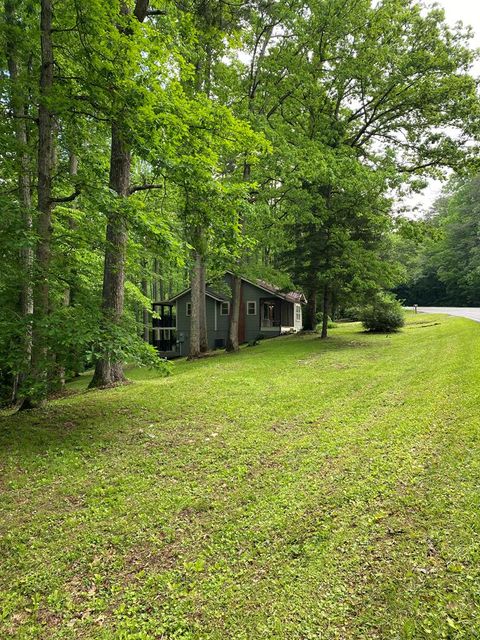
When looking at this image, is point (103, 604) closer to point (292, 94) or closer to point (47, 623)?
point (47, 623)

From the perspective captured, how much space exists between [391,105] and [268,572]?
19227 mm

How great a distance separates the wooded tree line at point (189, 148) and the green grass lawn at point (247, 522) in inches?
55.1

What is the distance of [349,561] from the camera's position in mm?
2773

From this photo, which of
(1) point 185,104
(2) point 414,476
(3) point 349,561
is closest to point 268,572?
(3) point 349,561

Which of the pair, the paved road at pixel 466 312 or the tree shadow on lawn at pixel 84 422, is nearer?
the tree shadow on lawn at pixel 84 422

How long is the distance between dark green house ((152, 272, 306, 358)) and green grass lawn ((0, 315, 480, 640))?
18996 millimetres

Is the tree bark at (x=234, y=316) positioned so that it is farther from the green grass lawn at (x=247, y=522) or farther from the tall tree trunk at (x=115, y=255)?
the green grass lawn at (x=247, y=522)

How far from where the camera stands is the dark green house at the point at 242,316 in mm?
25609

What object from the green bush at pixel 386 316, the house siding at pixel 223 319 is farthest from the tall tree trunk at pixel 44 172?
the house siding at pixel 223 319

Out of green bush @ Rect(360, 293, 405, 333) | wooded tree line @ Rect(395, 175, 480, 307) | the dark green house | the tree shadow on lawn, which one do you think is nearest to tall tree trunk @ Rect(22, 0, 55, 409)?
the tree shadow on lawn

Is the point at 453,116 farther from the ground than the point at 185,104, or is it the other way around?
the point at 453,116

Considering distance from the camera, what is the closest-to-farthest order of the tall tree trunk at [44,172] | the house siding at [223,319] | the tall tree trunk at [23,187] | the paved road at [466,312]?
the tall tree trunk at [23,187] → the tall tree trunk at [44,172] → the paved road at [466,312] → the house siding at [223,319]

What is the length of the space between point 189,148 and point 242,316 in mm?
19210

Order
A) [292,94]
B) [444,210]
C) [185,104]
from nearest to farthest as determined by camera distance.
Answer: [185,104] → [292,94] → [444,210]
